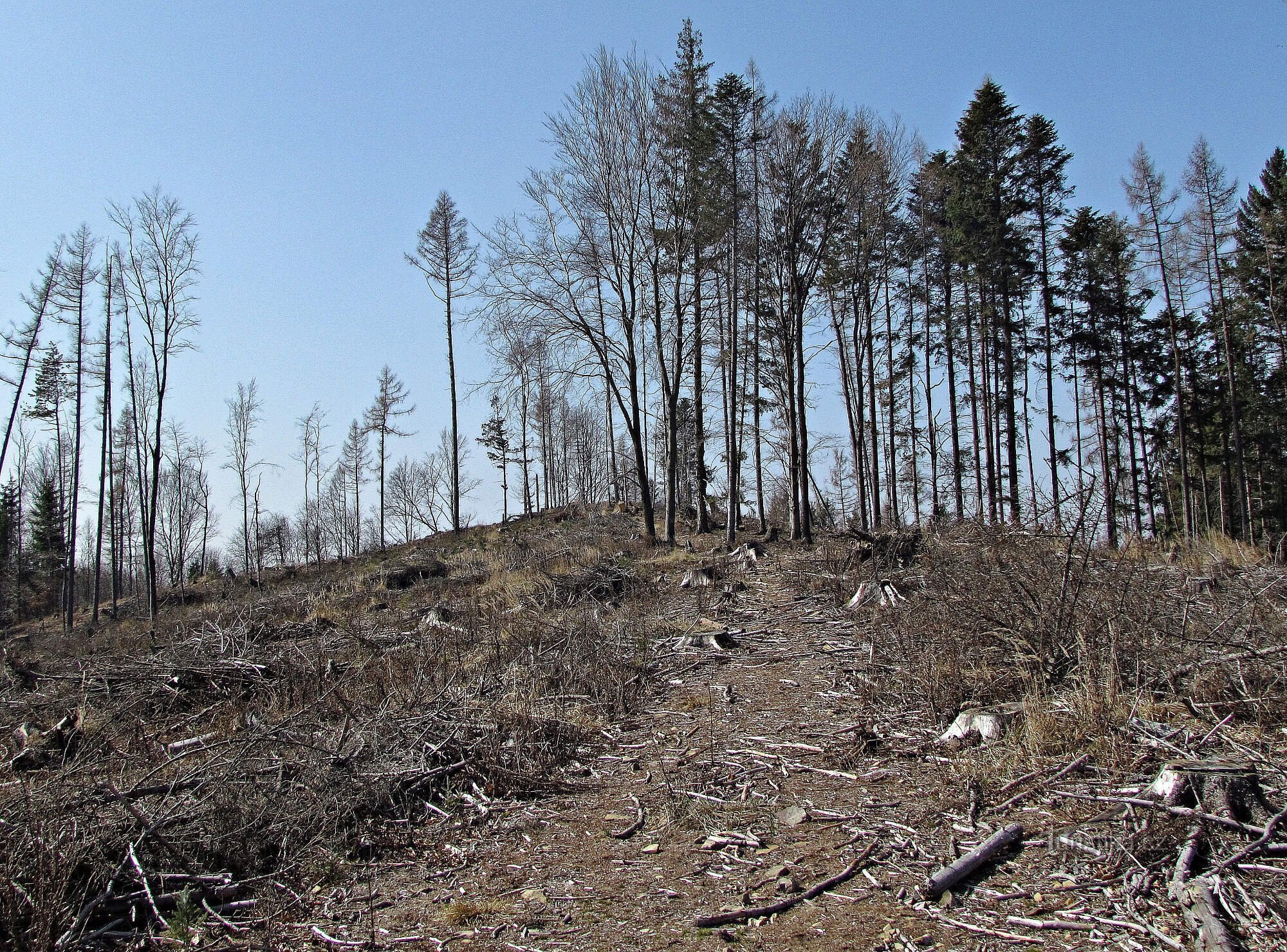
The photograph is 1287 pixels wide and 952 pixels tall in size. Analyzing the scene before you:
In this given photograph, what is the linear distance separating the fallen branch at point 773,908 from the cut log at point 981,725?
1579 millimetres

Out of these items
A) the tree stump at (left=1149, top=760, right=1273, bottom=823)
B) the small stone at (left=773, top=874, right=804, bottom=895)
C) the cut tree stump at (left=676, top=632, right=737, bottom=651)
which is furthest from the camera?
the cut tree stump at (left=676, top=632, right=737, bottom=651)

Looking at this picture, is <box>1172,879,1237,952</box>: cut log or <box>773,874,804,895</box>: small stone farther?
<box>773,874,804,895</box>: small stone

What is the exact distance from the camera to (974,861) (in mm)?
2963

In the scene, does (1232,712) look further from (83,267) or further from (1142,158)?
(83,267)

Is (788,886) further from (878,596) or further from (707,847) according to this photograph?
(878,596)

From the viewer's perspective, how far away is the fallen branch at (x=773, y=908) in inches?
114

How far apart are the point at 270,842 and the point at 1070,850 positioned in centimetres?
394

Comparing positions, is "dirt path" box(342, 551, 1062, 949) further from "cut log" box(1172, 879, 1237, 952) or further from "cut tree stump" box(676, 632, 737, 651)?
"cut tree stump" box(676, 632, 737, 651)

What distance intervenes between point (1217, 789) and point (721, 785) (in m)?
2.47

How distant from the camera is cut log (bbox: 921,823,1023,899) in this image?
288 centimetres

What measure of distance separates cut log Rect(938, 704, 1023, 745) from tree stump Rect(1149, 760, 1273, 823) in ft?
4.01

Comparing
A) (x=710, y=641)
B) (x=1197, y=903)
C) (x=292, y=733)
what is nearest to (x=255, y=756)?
(x=292, y=733)

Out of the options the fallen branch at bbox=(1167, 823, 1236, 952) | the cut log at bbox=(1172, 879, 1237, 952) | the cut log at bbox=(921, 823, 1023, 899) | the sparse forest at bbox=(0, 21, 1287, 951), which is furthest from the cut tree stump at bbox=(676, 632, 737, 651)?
the cut log at bbox=(1172, 879, 1237, 952)

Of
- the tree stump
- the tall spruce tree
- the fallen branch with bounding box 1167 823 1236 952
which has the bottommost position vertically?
the fallen branch with bounding box 1167 823 1236 952
